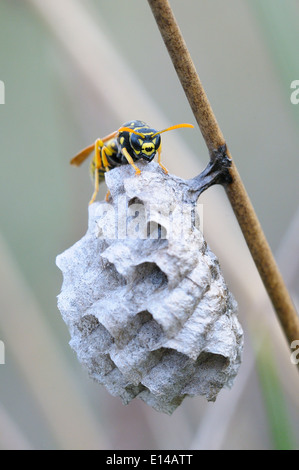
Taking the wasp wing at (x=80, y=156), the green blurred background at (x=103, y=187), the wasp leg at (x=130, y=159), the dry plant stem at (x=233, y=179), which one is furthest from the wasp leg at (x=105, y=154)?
the dry plant stem at (x=233, y=179)

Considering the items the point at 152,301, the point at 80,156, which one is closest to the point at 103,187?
the point at 80,156

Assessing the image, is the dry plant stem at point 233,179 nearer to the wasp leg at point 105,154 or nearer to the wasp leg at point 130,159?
the wasp leg at point 130,159

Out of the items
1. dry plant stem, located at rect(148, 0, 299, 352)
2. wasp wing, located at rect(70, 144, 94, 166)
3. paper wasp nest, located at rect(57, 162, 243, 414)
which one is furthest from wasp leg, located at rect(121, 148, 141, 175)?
wasp wing, located at rect(70, 144, 94, 166)

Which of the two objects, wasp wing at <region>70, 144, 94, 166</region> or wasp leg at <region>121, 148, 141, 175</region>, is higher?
wasp wing at <region>70, 144, 94, 166</region>

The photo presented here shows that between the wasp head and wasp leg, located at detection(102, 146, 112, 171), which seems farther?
wasp leg, located at detection(102, 146, 112, 171)

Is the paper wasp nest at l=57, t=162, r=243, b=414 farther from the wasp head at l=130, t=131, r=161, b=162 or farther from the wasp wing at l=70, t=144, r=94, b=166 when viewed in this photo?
→ the wasp wing at l=70, t=144, r=94, b=166

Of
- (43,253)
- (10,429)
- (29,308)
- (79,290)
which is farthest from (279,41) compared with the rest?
(10,429)
